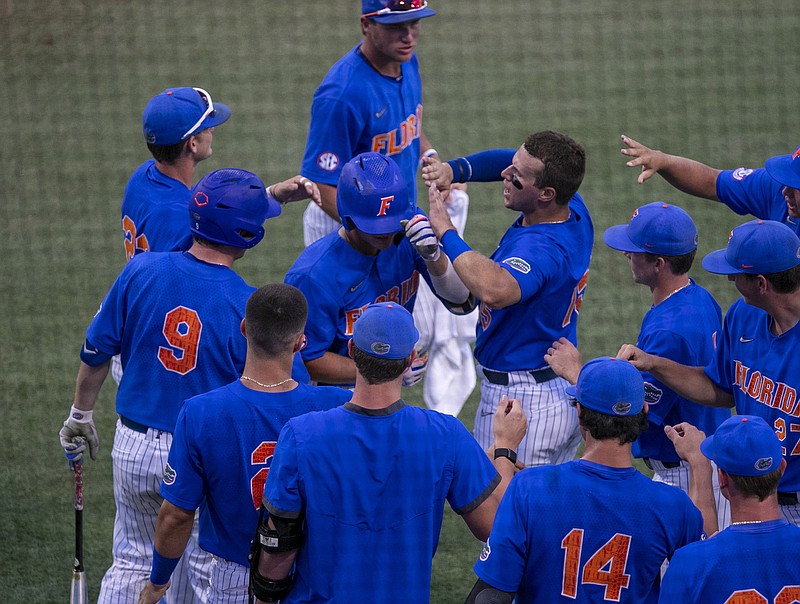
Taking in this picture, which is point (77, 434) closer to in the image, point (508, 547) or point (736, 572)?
point (508, 547)

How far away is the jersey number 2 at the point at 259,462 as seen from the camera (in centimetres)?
351

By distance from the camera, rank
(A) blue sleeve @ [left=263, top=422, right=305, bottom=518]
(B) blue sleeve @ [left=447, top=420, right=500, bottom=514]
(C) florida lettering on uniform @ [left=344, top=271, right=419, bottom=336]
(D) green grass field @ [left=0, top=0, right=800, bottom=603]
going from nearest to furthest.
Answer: (A) blue sleeve @ [left=263, top=422, right=305, bottom=518], (B) blue sleeve @ [left=447, top=420, right=500, bottom=514], (C) florida lettering on uniform @ [left=344, top=271, right=419, bottom=336], (D) green grass field @ [left=0, top=0, right=800, bottom=603]

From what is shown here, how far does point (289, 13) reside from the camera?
13375 millimetres

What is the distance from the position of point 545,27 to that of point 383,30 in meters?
8.00

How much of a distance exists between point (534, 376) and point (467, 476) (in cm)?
146

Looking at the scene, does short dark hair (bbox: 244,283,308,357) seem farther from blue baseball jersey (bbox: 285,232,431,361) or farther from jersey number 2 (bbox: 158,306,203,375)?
blue baseball jersey (bbox: 285,232,431,361)

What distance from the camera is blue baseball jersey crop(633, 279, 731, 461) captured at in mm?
4227

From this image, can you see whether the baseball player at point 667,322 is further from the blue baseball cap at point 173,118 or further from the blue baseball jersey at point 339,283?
the blue baseball cap at point 173,118

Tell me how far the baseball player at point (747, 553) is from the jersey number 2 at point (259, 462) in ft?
4.06

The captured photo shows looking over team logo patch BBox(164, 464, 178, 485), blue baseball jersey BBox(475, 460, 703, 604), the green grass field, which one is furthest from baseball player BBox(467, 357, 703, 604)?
the green grass field

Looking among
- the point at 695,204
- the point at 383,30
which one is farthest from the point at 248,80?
the point at 383,30

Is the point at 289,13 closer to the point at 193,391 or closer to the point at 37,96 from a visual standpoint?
the point at 37,96

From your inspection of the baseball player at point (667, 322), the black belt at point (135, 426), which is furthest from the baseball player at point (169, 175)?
the baseball player at point (667, 322)

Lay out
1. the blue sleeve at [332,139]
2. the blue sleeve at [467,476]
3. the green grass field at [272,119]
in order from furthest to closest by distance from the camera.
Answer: the green grass field at [272,119], the blue sleeve at [332,139], the blue sleeve at [467,476]
